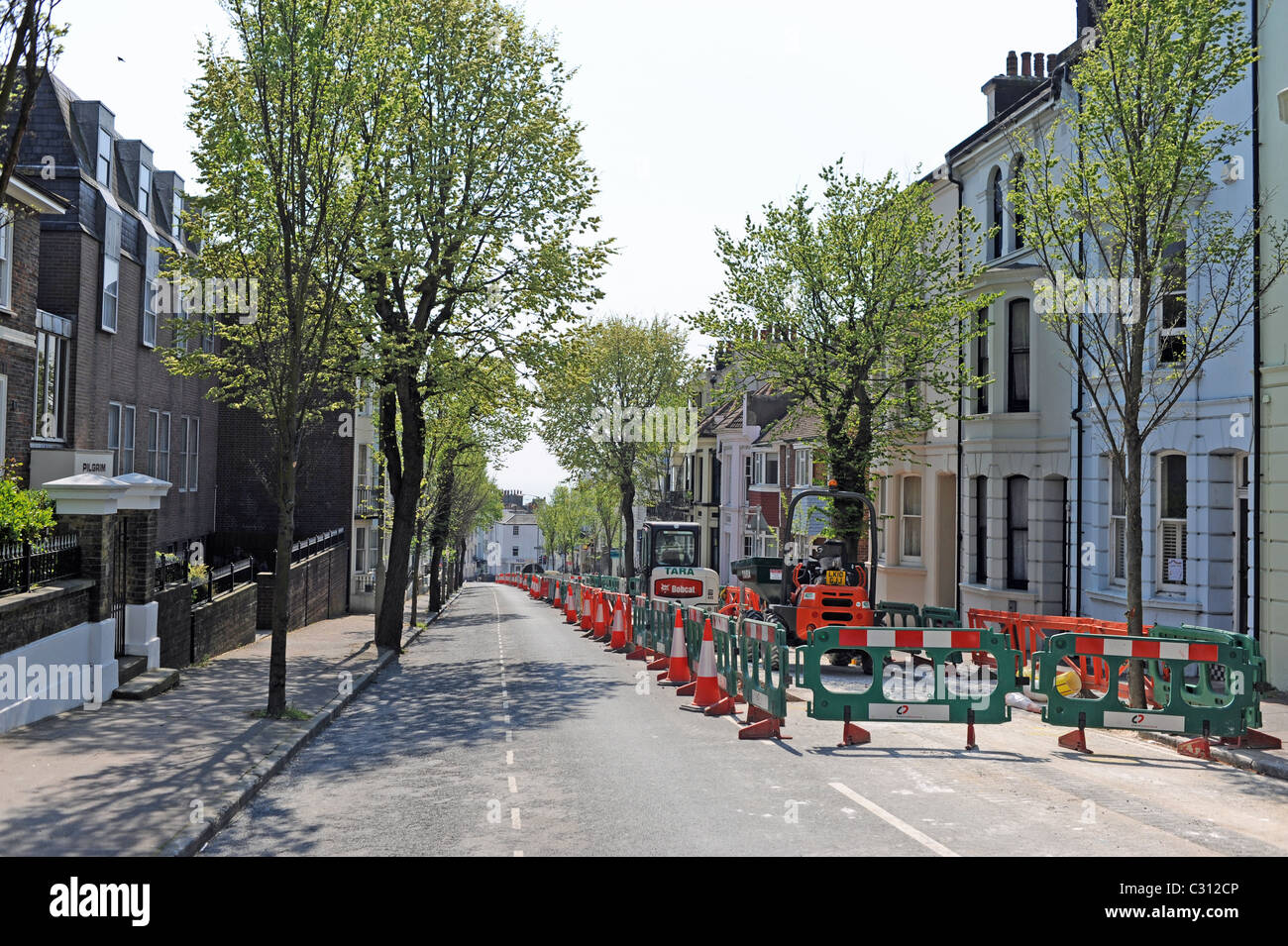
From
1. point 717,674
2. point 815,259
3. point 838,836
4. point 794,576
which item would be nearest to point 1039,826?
point 838,836

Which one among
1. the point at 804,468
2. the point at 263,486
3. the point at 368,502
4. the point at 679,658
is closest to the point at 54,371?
the point at 263,486

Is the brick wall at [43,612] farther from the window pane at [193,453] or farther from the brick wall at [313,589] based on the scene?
the window pane at [193,453]

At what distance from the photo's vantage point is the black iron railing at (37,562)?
12703mm

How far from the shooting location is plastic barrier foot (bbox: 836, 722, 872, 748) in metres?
12.7

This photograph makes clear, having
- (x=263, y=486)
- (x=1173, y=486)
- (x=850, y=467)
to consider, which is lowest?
(x=1173, y=486)

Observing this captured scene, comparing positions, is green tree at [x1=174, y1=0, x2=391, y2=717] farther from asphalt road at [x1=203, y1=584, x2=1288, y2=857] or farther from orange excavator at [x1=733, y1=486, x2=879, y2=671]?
orange excavator at [x1=733, y1=486, x2=879, y2=671]

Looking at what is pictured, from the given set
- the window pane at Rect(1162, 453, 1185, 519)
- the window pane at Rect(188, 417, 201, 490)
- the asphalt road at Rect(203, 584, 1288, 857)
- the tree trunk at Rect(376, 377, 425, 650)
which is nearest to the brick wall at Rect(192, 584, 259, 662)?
the tree trunk at Rect(376, 377, 425, 650)

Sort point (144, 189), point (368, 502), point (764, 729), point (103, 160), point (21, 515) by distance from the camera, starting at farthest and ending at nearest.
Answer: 1. point (368, 502)
2. point (144, 189)
3. point (103, 160)
4. point (764, 729)
5. point (21, 515)

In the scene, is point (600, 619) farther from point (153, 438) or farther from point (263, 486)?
point (263, 486)

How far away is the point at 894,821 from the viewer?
874 centimetres

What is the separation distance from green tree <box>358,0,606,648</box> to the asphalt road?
1018 cm

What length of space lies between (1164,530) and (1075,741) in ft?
27.7

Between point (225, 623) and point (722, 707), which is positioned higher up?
point (225, 623)

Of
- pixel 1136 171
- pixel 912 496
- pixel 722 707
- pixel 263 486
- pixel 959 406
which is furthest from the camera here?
pixel 263 486
